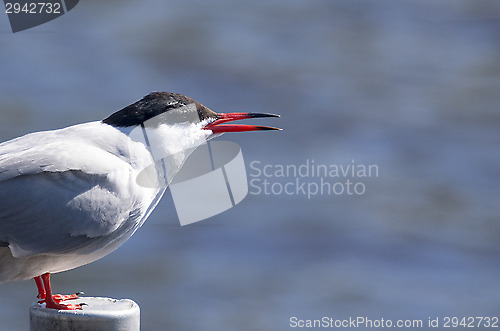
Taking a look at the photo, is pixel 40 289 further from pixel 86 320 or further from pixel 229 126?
pixel 229 126

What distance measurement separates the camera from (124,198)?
297 centimetres

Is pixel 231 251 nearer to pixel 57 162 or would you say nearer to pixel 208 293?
pixel 208 293

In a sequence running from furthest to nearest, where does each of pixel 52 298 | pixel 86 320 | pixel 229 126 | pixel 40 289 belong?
pixel 229 126 < pixel 40 289 < pixel 52 298 < pixel 86 320

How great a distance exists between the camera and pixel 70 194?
2.93 metres

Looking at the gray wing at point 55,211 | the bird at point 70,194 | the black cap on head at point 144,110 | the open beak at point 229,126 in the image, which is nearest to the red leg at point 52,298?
the bird at point 70,194

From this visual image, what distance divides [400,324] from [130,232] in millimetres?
3436

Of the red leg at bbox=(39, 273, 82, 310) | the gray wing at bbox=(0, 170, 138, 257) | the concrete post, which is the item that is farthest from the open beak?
the concrete post

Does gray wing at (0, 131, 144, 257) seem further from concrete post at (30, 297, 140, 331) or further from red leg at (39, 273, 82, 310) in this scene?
concrete post at (30, 297, 140, 331)

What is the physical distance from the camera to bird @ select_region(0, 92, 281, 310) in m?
2.91

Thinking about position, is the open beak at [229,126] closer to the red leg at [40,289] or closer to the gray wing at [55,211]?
the gray wing at [55,211]

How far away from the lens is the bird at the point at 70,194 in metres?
2.91

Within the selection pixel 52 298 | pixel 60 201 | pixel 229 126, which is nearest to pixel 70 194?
pixel 60 201

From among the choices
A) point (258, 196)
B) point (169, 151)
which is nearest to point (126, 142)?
point (169, 151)

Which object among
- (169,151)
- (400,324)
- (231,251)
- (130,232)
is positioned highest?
(169,151)
